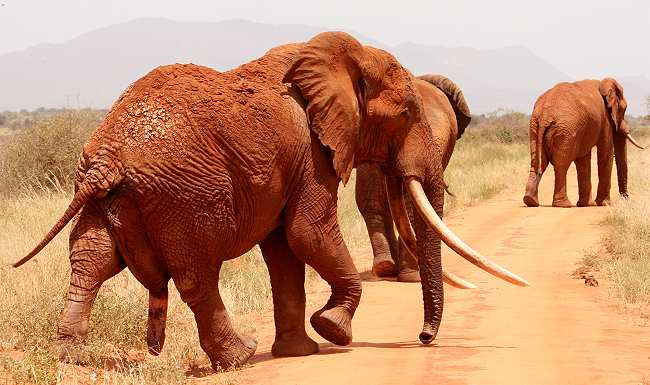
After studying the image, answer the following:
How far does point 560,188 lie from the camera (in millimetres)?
20281

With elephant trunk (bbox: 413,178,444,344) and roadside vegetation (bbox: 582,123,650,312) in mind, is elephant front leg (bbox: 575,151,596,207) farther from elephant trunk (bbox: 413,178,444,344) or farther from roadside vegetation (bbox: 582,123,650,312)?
elephant trunk (bbox: 413,178,444,344)

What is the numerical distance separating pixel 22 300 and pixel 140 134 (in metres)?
3.21

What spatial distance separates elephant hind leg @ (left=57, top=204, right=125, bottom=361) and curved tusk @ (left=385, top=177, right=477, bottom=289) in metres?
2.54

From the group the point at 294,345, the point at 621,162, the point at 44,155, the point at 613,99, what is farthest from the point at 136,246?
the point at 613,99

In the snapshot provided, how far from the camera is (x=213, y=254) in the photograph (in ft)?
23.9

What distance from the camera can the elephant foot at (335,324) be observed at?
8.03 m

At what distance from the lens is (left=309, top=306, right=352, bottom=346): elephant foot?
26.3 ft

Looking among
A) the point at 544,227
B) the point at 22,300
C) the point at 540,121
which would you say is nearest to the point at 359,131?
the point at 22,300

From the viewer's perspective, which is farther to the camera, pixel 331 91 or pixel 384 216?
pixel 384 216

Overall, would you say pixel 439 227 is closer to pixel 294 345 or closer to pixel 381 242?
pixel 294 345

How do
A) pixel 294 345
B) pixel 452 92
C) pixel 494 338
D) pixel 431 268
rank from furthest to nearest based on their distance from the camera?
1. pixel 452 92
2. pixel 494 338
3. pixel 431 268
4. pixel 294 345

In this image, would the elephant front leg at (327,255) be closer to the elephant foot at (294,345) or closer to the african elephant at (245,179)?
the african elephant at (245,179)

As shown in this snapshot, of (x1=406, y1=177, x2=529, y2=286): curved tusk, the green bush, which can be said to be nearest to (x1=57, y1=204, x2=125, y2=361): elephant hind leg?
(x1=406, y1=177, x2=529, y2=286): curved tusk

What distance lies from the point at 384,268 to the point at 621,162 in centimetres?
1076
